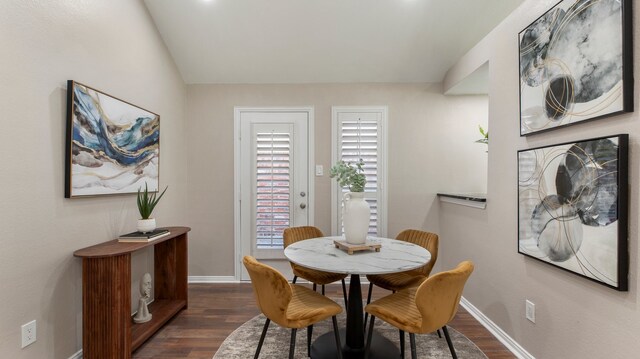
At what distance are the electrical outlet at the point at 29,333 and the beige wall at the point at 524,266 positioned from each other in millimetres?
3101

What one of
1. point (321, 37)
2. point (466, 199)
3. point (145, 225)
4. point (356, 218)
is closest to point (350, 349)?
point (356, 218)

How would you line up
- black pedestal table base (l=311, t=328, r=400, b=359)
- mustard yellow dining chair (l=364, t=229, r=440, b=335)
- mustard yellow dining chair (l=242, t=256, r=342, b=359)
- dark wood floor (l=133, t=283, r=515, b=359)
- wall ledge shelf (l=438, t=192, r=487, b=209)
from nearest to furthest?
mustard yellow dining chair (l=242, t=256, r=342, b=359) < black pedestal table base (l=311, t=328, r=400, b=359) < dark wood floor (l=133, t=283, r=515, b=359) < mustard yellow dining chair (l=364, t=229, r=440, b=335) < wall ledge shelf (l=438, t=192, r=487, b=209)

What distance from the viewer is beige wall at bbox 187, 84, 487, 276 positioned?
3473 mm

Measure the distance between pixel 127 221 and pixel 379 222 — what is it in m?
2.58

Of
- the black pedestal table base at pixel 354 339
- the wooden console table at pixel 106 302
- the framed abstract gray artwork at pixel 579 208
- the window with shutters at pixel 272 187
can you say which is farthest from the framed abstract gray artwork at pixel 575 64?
the wooden console table at pixel 106 302

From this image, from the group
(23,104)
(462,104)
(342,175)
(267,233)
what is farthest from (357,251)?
(462,104)

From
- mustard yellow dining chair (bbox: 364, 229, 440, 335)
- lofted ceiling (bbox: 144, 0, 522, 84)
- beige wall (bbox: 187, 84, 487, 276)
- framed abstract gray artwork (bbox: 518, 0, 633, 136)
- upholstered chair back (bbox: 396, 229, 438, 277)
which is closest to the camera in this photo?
Result: framed abstract gray artwork (bbox: 518, 0, 633, 136)

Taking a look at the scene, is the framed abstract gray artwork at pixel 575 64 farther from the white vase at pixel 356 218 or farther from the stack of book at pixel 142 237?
the stack of book at pixel 142 237

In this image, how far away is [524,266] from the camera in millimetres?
2031

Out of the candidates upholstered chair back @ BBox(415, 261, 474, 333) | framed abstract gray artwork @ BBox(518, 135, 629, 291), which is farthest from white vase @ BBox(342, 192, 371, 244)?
framed abstract gray artwork @ BBox(518, 135, 629, 291)

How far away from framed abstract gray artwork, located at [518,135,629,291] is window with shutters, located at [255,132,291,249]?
2.36 m

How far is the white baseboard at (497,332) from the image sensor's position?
2.03 m

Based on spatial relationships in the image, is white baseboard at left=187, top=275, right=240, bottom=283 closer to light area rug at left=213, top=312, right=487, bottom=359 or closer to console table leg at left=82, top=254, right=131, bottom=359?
light area rug at left=213, top=312, right=487, bottom=359

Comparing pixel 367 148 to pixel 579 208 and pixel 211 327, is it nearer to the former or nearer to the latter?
pixel 579 208
